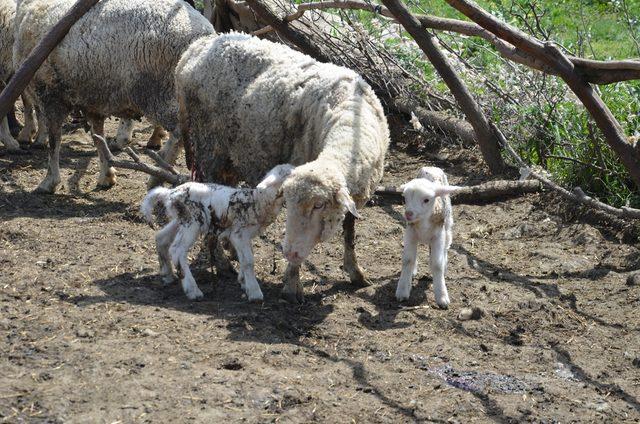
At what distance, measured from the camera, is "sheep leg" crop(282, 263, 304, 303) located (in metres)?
6.28

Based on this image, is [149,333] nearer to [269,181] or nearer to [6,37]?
[269,181]

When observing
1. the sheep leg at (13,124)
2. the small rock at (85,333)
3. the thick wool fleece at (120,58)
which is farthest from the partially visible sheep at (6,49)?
the small rock at (85,333)

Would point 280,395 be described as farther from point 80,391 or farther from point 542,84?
point 542,84

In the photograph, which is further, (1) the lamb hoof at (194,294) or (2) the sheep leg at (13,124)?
(2) the sheep leg at (13,124)

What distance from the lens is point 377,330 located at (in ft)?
19.5

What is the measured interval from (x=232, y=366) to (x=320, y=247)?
272 cm

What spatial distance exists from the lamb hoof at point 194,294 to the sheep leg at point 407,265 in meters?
1.33

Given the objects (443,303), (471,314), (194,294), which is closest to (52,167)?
(194,294)

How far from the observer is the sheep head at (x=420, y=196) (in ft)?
20.0

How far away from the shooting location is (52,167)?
938cm

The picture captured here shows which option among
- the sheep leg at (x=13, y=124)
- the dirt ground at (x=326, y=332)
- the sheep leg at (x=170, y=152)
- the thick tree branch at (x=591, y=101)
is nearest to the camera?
the dirt ground at (x=326, y=332)

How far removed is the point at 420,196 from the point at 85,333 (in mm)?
2247

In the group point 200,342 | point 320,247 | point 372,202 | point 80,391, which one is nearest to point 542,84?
point 372,202

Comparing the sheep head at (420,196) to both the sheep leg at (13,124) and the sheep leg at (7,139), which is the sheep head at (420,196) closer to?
the sheep leg at (7,139)
